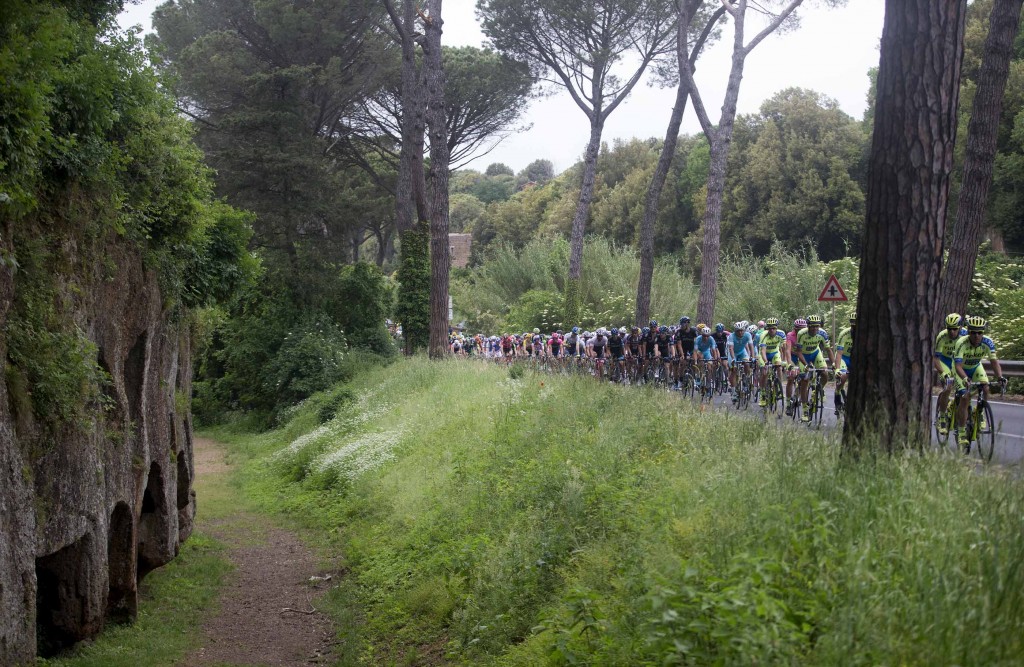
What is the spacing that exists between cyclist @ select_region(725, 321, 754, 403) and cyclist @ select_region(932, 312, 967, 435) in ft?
22.8

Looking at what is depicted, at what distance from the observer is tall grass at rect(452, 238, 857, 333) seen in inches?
1348

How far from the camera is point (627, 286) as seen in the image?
143ft

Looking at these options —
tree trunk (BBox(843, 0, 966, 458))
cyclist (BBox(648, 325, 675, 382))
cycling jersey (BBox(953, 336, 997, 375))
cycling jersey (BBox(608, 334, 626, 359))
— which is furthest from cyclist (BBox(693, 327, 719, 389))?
tree trunk (BBox(843, 0, 966, 458))

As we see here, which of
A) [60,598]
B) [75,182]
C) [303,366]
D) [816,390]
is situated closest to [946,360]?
[816,390]

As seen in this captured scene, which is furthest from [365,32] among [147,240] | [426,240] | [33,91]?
[33,91]

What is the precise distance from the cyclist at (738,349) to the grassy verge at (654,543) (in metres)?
6.35

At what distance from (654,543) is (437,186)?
19.6m

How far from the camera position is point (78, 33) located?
27.5ft

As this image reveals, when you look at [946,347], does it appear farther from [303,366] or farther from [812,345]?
[303,366]

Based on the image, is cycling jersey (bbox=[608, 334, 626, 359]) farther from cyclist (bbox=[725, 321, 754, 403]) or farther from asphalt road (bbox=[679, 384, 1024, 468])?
cyclist (bbox=[725, 321, 754, 403])

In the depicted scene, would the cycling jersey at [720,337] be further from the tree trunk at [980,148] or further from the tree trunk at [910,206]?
the tree trunk at [910,206]

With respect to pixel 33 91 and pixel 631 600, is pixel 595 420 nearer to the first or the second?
pixel 631 600

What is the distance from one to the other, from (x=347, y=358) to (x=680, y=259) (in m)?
27.9

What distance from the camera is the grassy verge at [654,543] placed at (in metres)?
4.48
